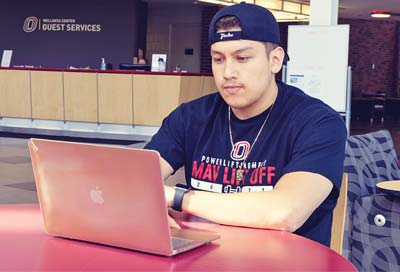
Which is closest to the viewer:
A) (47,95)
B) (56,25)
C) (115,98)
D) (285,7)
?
(115,98)

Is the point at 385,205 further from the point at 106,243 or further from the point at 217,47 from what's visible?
the point at 106,243

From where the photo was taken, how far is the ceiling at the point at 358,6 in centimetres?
1457

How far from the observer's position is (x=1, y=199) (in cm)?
496

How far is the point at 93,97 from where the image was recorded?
10.8 meters

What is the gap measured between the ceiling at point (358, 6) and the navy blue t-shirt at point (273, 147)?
1338cm

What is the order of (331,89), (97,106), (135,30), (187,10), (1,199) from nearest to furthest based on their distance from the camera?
(1,199) < (331,89) < (97,106) < (135,30) < (187,10)

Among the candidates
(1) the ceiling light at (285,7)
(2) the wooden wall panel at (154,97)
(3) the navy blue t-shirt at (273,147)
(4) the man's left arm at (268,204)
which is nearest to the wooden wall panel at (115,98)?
(2) the wooden wall panel at (154,97)

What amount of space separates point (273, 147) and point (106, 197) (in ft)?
1.91

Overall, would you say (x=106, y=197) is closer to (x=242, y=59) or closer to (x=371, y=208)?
(x=242, y=59)

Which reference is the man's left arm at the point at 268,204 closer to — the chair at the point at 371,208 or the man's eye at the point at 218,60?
the man's eye at the point at 218,60

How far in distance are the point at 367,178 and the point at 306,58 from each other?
3.91m

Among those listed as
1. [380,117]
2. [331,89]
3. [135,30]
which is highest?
[135,30]

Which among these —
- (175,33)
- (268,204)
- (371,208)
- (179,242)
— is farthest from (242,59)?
(175,33)

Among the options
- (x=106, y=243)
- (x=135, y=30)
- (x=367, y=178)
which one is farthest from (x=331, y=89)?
(x=135, y=30)
